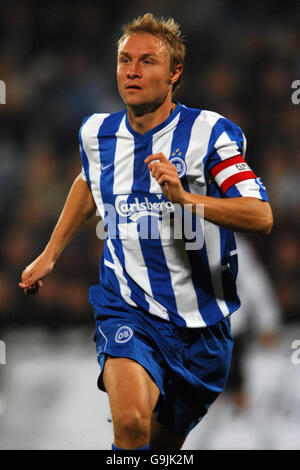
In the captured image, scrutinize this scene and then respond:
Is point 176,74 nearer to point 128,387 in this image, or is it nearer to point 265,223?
point 265,223

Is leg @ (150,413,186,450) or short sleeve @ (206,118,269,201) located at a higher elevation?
short sleeve @ (206,118,269,201)

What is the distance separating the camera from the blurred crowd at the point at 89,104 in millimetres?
4730

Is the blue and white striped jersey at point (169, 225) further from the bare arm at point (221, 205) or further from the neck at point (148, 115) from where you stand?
the bare arm at point (221, 205)

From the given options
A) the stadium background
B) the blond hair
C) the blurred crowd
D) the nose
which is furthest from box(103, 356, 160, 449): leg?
the blurred crowd

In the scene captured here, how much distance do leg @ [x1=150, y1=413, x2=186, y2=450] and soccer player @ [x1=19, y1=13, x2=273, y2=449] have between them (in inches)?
0.9

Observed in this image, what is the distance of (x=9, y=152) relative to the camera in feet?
17.0

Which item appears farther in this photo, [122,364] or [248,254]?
[248,254]

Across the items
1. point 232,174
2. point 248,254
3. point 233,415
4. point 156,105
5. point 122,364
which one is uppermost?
point 156,105

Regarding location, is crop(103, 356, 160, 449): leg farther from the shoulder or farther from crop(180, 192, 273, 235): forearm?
the shoulder

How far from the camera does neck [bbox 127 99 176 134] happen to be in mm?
2256

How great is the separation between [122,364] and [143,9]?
4321 millimetres

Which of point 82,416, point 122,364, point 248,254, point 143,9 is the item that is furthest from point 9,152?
point 122,364

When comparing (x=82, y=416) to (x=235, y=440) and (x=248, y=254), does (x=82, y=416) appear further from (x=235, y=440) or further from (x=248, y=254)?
(x=248, y=254)

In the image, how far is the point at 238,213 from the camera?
1.97 meters
